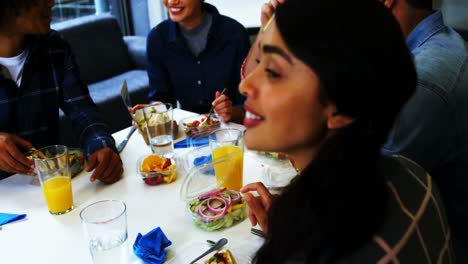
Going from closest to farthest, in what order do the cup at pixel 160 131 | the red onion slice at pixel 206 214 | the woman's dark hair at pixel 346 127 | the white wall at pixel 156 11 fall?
the woman's dark hair at pixel 346 127 < the red onion slice at pixel 206 214 < the cup at pixel 160 131 < the white wall at pixel 156 11

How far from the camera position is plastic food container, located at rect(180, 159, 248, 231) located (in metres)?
1.20

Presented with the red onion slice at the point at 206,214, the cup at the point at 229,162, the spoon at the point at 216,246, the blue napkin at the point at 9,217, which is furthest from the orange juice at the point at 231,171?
the blue napkin at the point at 9,217

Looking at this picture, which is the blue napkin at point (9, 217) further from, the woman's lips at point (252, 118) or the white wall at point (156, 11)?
the white wall at point (156, 11)

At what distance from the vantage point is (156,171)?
1439mm

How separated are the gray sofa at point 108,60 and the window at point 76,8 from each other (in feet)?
0.90

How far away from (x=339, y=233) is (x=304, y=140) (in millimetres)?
223

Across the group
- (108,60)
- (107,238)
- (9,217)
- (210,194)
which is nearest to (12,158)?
(9,217)

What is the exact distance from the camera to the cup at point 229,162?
1350 millimetres

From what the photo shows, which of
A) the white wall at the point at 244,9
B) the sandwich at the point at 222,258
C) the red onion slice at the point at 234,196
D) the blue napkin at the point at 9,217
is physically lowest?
the white wall at the point at 244,9

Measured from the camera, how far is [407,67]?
0.86m

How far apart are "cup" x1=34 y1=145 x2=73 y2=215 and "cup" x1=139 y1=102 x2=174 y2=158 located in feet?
1.15

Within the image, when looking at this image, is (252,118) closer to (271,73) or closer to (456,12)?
(271,73)

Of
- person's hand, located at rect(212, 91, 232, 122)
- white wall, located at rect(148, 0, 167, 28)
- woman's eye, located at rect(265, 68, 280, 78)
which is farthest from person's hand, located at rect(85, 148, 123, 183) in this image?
white wall, located at rect(148, 0, 167, 28)

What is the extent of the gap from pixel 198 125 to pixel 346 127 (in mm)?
1020
